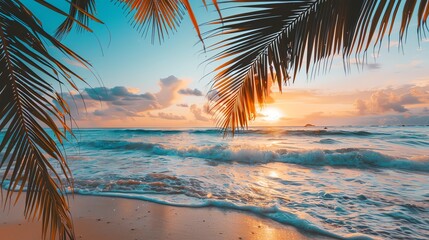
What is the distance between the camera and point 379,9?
5.49 feet

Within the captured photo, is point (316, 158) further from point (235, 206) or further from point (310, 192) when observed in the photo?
point (235, 206)

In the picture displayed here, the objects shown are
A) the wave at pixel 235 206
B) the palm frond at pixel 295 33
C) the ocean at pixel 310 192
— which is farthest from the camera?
the ocean at pixel 310 192

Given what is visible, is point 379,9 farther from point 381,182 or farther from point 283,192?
point 381,182

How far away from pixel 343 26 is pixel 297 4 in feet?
1.27

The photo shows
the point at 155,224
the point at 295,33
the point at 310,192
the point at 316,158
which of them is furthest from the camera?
the point at 316,158

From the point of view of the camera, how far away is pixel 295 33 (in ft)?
7.04

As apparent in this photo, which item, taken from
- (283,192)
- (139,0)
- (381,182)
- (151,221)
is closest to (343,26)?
(139,0)

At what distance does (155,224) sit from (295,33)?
10.3ft

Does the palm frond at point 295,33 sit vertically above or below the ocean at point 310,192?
above

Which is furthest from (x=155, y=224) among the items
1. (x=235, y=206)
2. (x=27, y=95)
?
(x=27, y=95)

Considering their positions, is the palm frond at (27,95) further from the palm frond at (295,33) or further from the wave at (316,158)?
the wave at (316,158)

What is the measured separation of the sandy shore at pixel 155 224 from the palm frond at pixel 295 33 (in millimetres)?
1988

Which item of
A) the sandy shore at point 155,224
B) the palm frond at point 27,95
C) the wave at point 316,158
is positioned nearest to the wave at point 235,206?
the sandy shore at point 155,224

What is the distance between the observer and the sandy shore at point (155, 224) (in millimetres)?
3477
